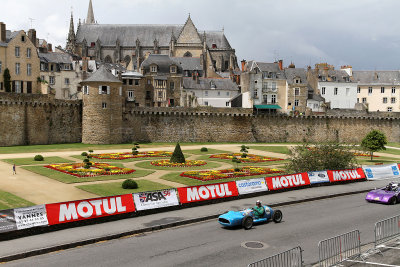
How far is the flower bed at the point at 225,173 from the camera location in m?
34.7

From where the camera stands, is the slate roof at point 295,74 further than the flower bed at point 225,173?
Yes

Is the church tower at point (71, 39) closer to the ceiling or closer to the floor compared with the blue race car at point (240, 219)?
closer to the ceiling

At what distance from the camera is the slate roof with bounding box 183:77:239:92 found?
82125 mm

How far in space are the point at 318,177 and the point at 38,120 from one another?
42.3 metres

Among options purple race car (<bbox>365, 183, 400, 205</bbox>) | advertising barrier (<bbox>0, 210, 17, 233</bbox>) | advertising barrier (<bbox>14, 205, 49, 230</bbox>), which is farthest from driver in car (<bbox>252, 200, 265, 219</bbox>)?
advertising barrier (<bbox>0, 210, 17, 233</bbox>)

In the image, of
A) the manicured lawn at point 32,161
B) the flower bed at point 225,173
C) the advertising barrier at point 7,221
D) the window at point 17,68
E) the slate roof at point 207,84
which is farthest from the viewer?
the slate roof at point 207,84

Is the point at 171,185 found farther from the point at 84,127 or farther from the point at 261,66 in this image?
the point at 261,66

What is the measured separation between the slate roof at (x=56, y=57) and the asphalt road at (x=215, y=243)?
6547 cm

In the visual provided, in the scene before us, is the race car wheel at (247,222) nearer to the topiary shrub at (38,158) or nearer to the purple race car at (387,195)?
the purple race car at (387,195)

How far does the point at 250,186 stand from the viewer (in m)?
28.8

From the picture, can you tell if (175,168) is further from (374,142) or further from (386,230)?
(374,142)

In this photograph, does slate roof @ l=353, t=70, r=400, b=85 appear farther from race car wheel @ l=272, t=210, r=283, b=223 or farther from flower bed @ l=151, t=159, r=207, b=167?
race car wheel @ l=272, t=210, r=283, b=223

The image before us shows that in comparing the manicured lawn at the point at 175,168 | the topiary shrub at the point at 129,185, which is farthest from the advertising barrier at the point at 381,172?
the topiary shrub at the point at 129,185

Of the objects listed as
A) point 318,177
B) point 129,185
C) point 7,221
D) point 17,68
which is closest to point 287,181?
point 318,177
